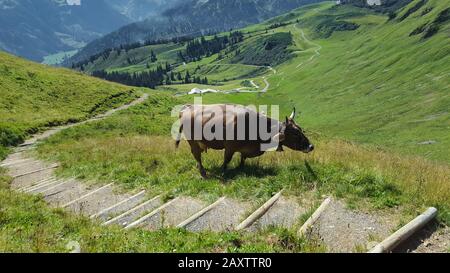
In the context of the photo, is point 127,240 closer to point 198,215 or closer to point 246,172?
point 198,215

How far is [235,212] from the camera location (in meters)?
12.3

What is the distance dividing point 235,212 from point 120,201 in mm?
5166

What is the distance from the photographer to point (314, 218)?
35.4 feet

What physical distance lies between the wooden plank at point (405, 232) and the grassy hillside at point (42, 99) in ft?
106

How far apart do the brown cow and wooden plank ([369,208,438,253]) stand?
5830 mm

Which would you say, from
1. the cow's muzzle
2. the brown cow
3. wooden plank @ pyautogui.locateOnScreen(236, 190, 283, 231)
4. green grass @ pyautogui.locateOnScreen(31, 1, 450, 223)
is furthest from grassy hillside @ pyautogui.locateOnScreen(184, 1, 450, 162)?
wooden plank @ pyautogui.locateOnScreen(236, 190, 283, 231)

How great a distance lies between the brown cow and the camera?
15.9 metres

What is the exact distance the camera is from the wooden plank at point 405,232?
8602 millimetres

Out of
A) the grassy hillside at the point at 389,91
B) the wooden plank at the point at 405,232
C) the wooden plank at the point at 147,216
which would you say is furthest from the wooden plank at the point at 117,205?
the grassy hillside at the point at 389,91

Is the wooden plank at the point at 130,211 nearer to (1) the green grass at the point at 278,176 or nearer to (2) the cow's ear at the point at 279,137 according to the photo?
(1) the green grass at the point at 278,176

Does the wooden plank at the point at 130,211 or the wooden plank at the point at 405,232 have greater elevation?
the wooden plank at the point at 405,232

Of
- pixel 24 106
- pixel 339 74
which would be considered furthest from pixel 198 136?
pixel 339 74

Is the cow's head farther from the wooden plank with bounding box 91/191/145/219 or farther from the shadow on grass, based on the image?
the wooden plank with bounding box 91/191/145/219
